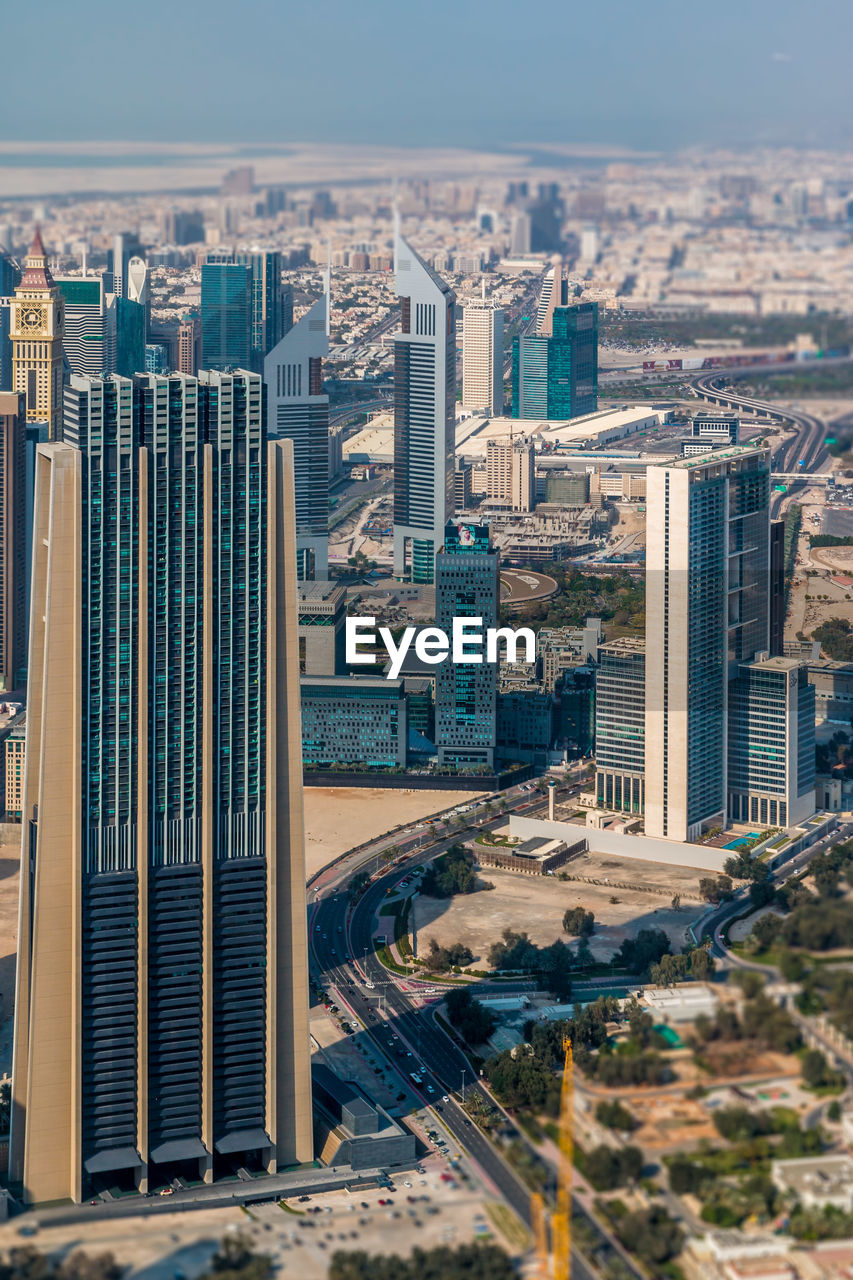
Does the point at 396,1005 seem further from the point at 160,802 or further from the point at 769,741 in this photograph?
the point at 769,741

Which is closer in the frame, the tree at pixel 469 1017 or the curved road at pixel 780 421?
the tree at pixel 469 1017

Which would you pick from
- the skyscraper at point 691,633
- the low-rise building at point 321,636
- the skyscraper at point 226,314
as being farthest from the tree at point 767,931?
the skyscraper at point 226,314

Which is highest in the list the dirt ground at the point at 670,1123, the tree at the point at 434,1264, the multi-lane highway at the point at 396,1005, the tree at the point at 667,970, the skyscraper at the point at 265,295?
the skyscraper at the point at 265,295

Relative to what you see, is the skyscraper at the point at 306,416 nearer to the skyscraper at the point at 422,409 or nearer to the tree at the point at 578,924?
the skyscraper at the point at 422,409

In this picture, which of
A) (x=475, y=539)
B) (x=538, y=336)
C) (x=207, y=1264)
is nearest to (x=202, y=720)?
(x=207, y=1264)

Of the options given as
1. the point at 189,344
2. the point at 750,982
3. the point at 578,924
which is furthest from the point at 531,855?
the point at 189,344

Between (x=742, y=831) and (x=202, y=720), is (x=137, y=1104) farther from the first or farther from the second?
(x=742, y=831)
